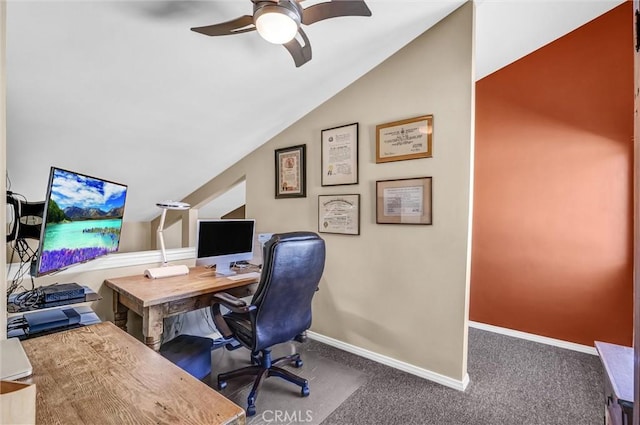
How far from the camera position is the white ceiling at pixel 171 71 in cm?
154

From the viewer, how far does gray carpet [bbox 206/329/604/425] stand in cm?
176

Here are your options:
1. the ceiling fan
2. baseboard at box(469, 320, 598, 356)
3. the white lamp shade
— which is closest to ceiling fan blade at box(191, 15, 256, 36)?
the ceiling fan

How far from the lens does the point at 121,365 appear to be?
0.96 metres

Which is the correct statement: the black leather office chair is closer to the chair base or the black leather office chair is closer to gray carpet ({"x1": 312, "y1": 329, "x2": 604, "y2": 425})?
the chair base

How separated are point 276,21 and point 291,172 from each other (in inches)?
65.4

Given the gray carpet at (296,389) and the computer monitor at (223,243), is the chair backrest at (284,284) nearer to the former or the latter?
the gray carpet at (296,389)

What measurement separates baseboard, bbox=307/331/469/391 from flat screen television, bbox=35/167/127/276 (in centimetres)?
190

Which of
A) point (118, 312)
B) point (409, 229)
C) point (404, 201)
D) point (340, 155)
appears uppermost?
point (340, 155)

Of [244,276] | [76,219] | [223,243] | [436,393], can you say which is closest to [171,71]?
[76,219]

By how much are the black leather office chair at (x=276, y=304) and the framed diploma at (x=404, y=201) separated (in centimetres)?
75

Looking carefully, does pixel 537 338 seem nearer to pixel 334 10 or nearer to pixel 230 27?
pixel 334 10

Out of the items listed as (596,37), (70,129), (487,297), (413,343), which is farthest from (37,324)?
(596,37)

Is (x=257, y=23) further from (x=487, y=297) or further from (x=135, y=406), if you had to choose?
(x=487, y=297)

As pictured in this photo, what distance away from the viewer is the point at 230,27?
1503 mm
